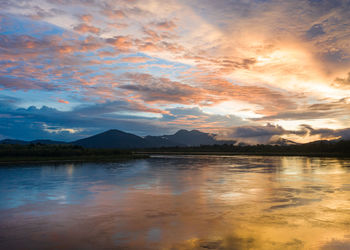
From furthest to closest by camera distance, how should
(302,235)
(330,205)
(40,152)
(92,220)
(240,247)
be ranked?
(40,152), (330,205), (92,220), (302,235), (240,247)

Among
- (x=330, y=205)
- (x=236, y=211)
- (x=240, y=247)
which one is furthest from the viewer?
(x=330, y=205)

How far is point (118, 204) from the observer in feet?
61.2

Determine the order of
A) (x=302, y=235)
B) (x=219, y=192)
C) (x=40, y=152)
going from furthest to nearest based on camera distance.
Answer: (x=40, y=152), (x=219, y=192), (x=302, y=235)

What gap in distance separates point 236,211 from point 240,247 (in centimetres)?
601

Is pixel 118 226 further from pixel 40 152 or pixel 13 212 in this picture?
pixel 40 152

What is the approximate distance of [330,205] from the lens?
18000mm

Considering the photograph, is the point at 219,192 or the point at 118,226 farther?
the point at 219,192

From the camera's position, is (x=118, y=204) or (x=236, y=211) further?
(x=118, y=204)

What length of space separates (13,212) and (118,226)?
703 cm

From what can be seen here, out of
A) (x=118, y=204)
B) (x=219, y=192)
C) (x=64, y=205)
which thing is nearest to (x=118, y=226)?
(x=118, y=204)

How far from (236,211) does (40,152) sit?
68.5 metres

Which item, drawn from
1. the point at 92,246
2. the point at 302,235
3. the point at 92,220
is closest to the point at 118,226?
the point at 92,220

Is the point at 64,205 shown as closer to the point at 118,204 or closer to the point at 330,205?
the point at 118,204

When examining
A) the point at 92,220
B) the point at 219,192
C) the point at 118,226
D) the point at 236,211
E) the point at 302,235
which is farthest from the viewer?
the point at 219,192
